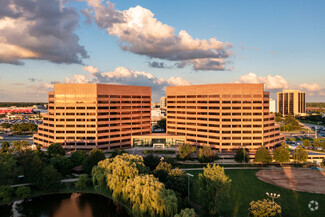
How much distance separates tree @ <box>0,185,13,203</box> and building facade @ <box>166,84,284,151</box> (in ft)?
293

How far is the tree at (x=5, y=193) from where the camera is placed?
227 ft

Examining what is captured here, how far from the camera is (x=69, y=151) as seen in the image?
121875 mm

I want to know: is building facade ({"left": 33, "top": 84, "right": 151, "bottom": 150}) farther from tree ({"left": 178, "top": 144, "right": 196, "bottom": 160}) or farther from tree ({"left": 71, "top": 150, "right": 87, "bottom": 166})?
tree ({"left": 178, "top": 144, "right": 196, "bottom": 160})

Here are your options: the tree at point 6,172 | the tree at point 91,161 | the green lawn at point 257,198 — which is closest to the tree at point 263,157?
the green lawn at point 257,198

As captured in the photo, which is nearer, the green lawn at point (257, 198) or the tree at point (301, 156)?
the green lawn at point (257, 198)

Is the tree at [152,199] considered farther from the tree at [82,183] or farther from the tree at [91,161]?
the tree at [91,161]

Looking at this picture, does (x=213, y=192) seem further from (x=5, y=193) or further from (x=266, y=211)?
(x=5, y=193)

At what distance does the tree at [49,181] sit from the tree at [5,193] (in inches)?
329

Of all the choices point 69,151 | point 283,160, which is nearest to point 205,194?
point 283,160

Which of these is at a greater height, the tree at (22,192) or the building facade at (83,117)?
the building facade at (83,117)

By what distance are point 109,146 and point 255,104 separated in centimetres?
8133

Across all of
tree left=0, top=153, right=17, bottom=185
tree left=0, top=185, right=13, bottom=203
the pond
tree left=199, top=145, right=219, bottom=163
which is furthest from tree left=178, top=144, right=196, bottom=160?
tree left=0, top=153, right=17, bottom=185

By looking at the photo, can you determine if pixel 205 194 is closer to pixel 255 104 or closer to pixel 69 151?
pixel 255 104

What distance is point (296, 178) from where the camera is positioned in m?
88.2
